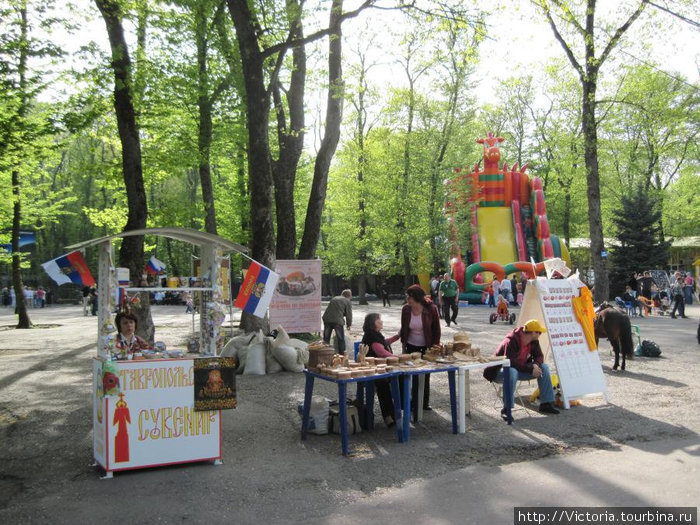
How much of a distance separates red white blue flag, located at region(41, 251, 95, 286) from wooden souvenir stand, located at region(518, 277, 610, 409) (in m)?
5.92

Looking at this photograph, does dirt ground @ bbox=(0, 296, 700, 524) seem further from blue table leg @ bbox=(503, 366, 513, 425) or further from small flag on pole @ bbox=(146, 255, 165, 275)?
small flag on pole @ bbox=(146, 255, 165, 275)

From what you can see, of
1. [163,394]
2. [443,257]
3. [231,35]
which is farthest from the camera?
[443,257]

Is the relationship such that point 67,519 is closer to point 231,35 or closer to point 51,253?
point 231,35

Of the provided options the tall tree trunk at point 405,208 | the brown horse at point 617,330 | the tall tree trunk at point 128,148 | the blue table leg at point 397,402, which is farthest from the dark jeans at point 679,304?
the blue table leg at point 397,402

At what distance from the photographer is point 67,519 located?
17.1 ft

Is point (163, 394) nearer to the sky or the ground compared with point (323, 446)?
nearer to the sky

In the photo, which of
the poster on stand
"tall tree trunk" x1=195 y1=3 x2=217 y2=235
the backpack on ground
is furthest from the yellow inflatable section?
the backpack on ground

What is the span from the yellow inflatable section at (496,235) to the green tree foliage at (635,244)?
6.89m

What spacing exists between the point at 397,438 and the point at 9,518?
4.10m

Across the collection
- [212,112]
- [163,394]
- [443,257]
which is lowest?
[163,394]

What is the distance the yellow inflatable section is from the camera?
36.0 m

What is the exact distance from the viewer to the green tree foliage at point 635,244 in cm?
3753

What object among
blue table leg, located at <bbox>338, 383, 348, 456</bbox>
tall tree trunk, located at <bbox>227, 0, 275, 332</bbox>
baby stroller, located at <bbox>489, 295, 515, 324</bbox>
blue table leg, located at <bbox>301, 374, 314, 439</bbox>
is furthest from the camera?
baby stroller, located at <bbox>489, 295, 515, 324</bbox>

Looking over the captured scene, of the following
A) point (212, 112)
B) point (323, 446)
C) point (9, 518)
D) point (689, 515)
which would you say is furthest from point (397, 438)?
point (212, 112)
